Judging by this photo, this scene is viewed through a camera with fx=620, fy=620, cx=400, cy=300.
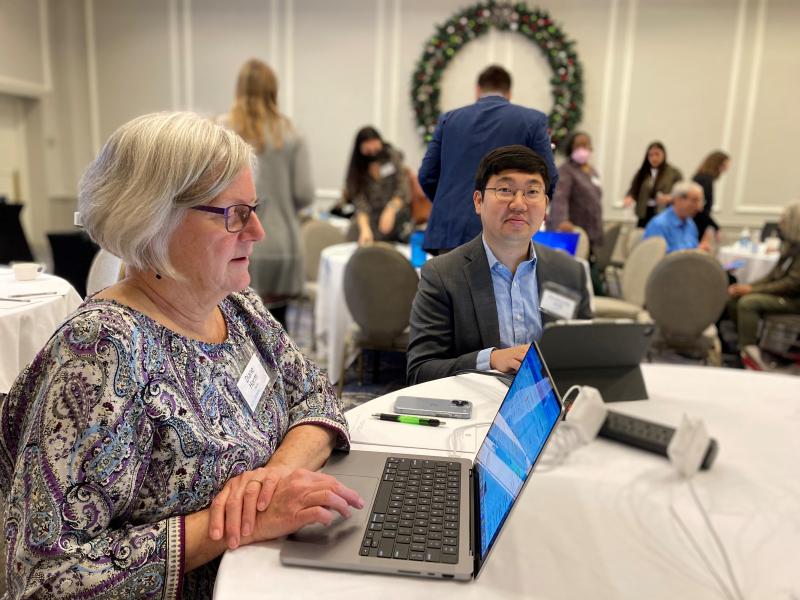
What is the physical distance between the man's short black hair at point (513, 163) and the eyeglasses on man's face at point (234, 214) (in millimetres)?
523

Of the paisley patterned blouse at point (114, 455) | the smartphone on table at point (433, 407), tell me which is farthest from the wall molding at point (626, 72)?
the paisley patterned blouse at point (114, 455)

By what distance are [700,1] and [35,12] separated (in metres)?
7.52

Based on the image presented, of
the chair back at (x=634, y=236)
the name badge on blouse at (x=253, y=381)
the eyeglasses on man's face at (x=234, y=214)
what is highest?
the eyeglasses on man's face at (x=234, y=214)

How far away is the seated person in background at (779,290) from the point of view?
3.91 metres

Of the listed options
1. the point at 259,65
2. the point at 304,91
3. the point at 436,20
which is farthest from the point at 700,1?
the point at 259,65

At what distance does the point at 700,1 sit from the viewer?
6.55 meters

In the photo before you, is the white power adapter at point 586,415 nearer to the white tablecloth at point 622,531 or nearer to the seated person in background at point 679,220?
the white tablecloth at point 622,531

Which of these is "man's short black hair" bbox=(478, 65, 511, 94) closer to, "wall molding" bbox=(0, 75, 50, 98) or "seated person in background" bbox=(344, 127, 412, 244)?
"seated person in background" bbox=(344, 127, 412, 244)

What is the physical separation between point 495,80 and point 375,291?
58.3 inches

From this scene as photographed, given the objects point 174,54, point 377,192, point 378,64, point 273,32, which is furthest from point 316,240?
point 174,54

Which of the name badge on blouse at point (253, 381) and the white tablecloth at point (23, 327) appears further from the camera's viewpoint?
the white tablecloth at point (23, 327)

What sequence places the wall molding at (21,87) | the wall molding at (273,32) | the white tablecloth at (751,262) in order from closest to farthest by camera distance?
1. the white tablecloth at (751,262)
2. the wall molding at (21,87)
3. the wall molding at (273,32)

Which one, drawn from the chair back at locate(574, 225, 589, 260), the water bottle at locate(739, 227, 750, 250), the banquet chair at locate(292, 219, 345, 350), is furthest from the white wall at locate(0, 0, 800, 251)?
the chair back at locate(574, 225, 589, 260)

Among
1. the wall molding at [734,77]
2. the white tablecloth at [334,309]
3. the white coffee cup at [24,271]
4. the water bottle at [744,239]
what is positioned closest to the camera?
the white coffee cup at [24,271]
